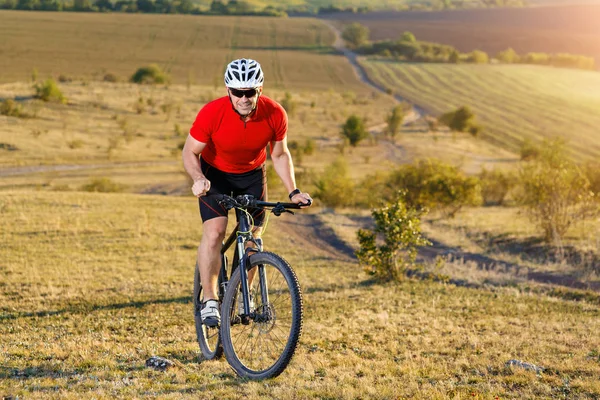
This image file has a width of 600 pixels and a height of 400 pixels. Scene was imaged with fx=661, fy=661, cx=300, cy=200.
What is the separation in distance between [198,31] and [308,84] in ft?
109

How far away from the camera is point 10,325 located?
31.8ft

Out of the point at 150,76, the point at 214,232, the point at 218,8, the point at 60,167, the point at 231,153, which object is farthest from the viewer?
the point at 218,8

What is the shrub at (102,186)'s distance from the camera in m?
37.9

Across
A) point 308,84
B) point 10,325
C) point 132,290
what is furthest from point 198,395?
point 308,84

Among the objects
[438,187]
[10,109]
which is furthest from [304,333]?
[10,109]

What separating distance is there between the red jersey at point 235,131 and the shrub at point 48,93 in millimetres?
61044

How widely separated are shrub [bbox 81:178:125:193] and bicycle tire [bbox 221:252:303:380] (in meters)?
33.2

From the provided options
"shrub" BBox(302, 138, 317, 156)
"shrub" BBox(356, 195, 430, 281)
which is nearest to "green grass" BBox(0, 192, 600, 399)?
"shrub" BBox(356, 195, 430, 281)

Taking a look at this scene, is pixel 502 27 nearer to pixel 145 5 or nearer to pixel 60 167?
pixel 145 5

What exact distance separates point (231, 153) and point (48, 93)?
61.9 metres

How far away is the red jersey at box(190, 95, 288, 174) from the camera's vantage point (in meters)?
5.93

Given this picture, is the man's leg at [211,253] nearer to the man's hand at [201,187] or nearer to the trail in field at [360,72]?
the man's hand at [201,187]

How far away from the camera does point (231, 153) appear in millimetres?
6195

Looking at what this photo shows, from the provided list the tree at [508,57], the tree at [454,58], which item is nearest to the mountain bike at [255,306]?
the tree at [454,58]
